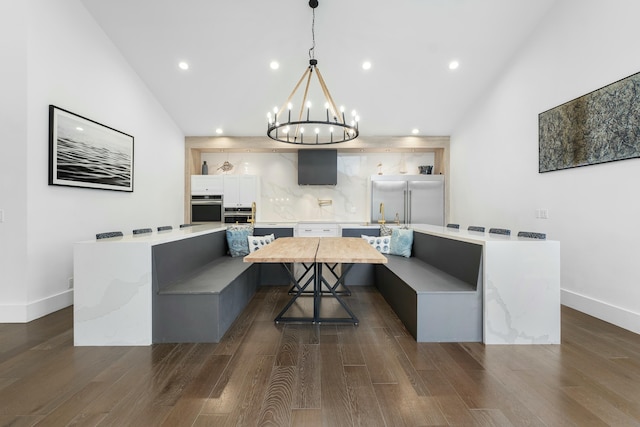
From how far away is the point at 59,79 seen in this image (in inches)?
129

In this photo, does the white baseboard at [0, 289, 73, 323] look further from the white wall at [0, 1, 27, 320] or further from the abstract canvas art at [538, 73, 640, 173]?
the abstract canvas art at [538, 73, 640, 173]

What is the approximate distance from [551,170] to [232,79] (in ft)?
15.8

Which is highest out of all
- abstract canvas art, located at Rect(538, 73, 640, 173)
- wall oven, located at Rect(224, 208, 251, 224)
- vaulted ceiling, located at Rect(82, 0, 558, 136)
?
vaulted ceiling, located at Rect(82, 0, 558, 136)

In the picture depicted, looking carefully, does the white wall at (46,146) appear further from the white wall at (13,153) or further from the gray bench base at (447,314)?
the gray bench base at (447,314)

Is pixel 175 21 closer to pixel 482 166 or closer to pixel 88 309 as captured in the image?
pixel 88 309

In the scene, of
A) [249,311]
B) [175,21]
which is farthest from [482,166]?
[175,21]

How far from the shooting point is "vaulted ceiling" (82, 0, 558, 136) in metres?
3.80

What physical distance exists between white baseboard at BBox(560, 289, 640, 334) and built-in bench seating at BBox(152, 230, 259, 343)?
374cm

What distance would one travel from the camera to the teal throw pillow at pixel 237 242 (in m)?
4.15

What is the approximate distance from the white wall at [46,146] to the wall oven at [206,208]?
1735mm

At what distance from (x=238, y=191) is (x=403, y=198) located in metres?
3.46

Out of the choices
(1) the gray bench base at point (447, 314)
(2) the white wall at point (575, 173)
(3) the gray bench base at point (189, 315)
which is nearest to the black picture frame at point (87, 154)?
(3) the gray bench base at point (189, 315)

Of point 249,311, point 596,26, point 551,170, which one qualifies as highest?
point 596,26

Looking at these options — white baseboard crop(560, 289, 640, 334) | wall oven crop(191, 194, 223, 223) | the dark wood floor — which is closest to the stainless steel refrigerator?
white baseboard crop(560, 289, 640, 334)
